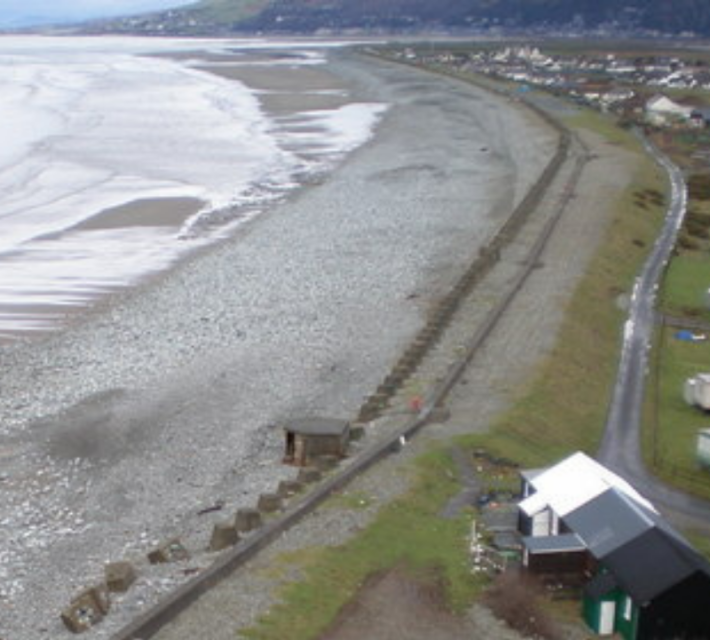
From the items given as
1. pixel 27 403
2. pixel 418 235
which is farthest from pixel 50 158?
pixel 27 403

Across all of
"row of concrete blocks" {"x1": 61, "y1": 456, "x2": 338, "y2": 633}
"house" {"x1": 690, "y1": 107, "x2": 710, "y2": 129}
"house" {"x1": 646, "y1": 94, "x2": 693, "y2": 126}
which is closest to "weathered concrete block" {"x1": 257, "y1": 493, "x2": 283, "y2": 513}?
"row of concrete blocks" {"x1": 61, "y1": 456, "x2": 338, "y2": 633}

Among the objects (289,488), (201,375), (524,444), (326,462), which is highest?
(289,488)

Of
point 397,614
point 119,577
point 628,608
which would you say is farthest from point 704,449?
point 119,577

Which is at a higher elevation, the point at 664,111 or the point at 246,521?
the point at 246,521

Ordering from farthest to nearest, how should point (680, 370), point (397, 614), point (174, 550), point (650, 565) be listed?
point (680, 370) → point (174, 550) → point (397, 614) → point (650, 565)

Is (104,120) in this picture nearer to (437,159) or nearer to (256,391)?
(437,159)

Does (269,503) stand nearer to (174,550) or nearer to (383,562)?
(174,550)
